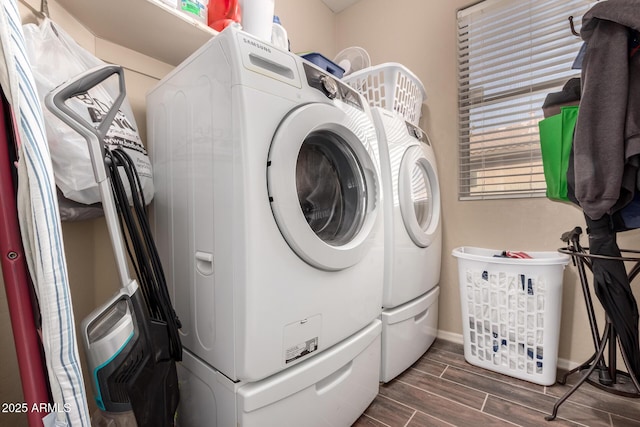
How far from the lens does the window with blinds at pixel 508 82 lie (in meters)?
1.48

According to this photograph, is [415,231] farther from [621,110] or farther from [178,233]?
[178,233]

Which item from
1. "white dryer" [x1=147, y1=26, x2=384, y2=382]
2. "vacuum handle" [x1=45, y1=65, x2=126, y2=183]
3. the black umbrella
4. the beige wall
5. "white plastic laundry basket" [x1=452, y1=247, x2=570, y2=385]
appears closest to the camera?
"vacuum handle" [x1=45, y1=65, x2=126, y2=183]

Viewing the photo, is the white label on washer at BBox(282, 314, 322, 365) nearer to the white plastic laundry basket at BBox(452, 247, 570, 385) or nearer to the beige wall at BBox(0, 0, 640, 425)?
the beige wall at BBox(0, 0, 640, 425)

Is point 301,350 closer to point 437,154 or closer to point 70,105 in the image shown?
point 70,105

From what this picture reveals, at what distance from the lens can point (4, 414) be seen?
31.0 inches

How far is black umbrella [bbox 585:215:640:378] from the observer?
2.97 ft

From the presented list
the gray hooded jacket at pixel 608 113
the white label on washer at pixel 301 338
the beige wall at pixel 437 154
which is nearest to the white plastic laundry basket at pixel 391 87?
the beige wall at pixel 437 154

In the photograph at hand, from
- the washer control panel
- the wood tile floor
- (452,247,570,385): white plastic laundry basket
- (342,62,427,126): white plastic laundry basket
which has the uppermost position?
(342,62,427,126): white plastic laundry basket

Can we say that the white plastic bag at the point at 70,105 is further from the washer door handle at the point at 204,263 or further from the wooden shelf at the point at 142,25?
the washer door handle at the point at 204,263

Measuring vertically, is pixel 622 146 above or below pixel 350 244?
above

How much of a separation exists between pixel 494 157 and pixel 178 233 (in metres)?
1.66

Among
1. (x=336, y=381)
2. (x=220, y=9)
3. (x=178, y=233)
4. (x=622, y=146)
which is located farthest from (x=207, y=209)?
(x=622, y=146)

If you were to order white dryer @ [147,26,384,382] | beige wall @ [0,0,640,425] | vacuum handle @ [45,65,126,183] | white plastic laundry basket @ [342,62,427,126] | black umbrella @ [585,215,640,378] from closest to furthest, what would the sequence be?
1. vacuum handle @ [45,65,126,183]
2. white dryer @ [147,26,384,382]
3. black umbrella @ [585,215,640,378]
4. beige wall @ [0,0,640,425]
5. white plastic laundry basket @ [342,62,427,126]

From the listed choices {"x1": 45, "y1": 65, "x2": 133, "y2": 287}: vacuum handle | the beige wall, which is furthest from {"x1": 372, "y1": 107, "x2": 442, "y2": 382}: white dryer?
{"x1": 45, "y1": 65, "x2": 133, "y2": 287}: vacuum handle
